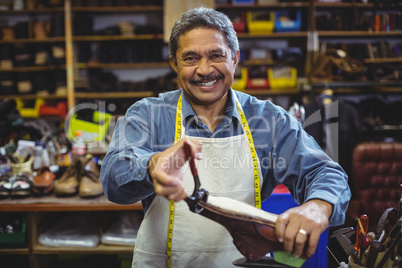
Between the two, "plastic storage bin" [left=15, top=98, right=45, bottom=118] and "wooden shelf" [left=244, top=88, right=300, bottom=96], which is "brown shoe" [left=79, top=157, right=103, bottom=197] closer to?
"wooden shelf" [left=244, top=88, right=300, bottom=96]

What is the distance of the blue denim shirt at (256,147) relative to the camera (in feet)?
3.51

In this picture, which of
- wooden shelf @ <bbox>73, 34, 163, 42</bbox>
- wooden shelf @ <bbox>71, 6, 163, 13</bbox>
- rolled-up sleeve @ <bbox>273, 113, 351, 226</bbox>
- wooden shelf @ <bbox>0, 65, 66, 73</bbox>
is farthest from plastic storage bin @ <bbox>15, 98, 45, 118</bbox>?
rolled-up sleeve @ <bbox>273, 113, 351, 226</bbox>

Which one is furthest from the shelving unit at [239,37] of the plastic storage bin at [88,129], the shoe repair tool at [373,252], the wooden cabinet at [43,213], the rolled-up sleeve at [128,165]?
the shoe repair tool at [373,252]

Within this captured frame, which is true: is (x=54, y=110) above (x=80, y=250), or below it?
above

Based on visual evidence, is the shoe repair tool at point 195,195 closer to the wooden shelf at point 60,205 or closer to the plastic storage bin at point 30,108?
the wooden shelf at point 60,205

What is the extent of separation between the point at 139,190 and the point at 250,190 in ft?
1.57

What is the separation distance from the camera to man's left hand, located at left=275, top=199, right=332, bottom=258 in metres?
0.87

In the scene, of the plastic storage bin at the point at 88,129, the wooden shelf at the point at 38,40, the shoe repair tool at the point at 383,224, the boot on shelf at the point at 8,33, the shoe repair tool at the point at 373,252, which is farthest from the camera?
the boot on shelf at the point at 8,33

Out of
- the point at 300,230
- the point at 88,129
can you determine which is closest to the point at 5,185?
the point at 88,129

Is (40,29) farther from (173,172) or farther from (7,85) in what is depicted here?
(173,172)

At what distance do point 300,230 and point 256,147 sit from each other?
0.54 m

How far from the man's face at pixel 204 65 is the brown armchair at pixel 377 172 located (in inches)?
53.6

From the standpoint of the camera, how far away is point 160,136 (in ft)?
4.47

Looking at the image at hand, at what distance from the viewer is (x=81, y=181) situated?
2240 mm
